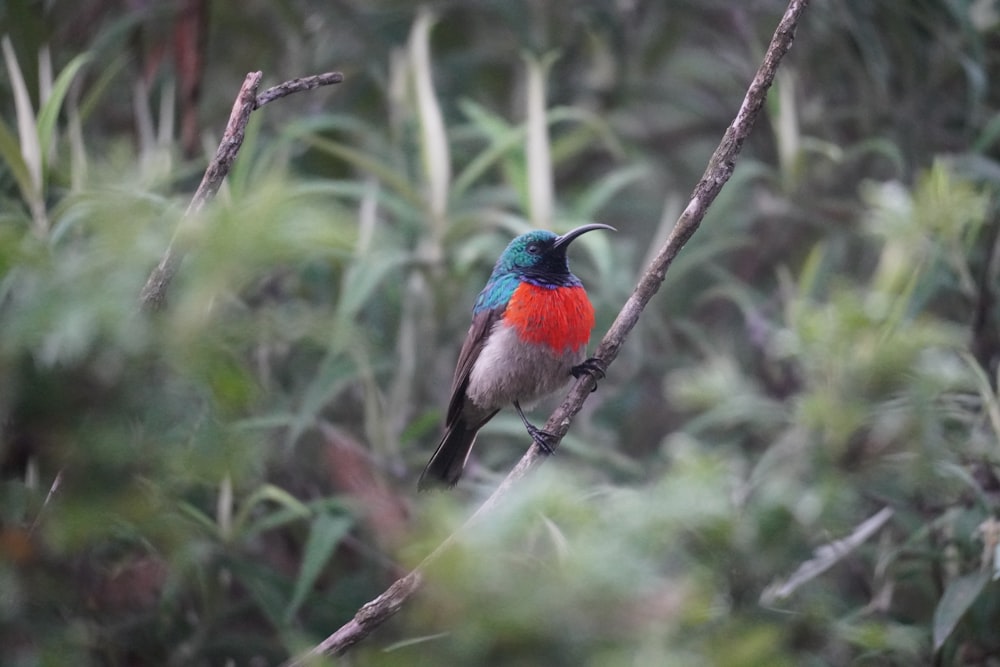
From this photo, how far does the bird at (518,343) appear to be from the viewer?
399 centimetres

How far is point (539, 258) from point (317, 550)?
58.7 inches

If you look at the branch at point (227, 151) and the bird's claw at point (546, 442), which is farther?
the bird's claw at point (546, 442)

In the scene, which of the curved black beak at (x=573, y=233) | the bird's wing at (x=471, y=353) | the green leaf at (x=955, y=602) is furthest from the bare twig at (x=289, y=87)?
the green leaf at (x=955, y=602)

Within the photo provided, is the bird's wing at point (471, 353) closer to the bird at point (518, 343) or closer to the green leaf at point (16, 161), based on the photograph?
the bird at point (518, 343)

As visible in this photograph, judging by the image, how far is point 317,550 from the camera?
357 cm

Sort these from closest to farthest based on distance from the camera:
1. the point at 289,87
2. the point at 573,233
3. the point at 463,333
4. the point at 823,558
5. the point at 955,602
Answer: the point at 289,87 < the point at 955,602 < the point at 823,558 < the point at 573,233 < the point at 463,333

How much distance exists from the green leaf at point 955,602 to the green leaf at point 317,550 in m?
1.98

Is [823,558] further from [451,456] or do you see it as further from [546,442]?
[451,456]

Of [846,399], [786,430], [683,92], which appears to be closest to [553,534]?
[846,399]

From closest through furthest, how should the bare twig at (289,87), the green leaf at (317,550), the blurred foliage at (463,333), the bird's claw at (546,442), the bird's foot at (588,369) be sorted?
1. the blurred foliage at (463,333)
2. the bare twig at (289,87)
3. the bird's claw at (546,442)
4. the bird's foot at (588,369)
5. the green leaf at (317,550)

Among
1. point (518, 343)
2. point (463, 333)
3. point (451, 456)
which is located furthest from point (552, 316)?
point (463, 333)

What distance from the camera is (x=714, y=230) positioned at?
16.7ft

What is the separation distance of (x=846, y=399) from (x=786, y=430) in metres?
0.72

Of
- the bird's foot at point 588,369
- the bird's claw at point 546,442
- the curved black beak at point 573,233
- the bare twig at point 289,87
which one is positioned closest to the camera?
the bare twig at point 289,87
